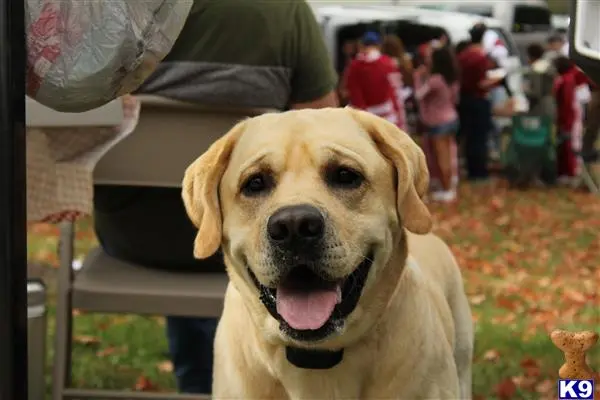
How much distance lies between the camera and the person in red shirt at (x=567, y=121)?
10.6 m

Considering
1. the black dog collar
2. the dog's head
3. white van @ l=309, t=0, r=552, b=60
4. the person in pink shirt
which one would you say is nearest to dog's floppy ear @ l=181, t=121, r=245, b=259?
the dog's head

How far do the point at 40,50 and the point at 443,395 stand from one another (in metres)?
0.95

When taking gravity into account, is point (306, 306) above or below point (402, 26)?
above

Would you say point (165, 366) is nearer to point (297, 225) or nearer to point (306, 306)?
point (306, 306)

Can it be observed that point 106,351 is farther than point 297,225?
Yes

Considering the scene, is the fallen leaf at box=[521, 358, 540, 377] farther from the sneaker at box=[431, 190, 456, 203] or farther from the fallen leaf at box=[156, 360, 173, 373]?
the sneaker at box=[431, 190, 456, 203]

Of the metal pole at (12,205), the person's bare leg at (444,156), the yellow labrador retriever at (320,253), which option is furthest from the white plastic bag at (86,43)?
the person's bare leg at (444,156)

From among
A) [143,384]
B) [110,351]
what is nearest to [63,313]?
[143,384]

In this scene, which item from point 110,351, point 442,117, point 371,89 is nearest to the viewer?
point 110,351

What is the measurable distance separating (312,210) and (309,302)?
18 centimetres

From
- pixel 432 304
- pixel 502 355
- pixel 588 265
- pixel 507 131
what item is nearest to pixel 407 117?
pixel 507 131

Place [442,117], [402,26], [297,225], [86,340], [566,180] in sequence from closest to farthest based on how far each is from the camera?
1. [297,225]
2. [86,340]
3. [442,117]
4. [566,180]
5. [402,26]

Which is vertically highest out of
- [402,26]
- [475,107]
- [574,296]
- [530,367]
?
[530,367]

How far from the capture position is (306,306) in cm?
164
